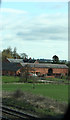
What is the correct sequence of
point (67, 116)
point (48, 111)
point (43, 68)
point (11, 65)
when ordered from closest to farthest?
point (67, 116) < point (48, 111) < point (43, 68) < point (11, 65)

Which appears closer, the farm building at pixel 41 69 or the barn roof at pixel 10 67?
the farm building at pixel 41 69

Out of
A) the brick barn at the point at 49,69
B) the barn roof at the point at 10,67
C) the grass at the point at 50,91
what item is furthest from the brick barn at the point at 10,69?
the grass at the point at 50,91

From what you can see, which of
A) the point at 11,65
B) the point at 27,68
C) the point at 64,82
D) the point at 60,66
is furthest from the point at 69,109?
the point at 11,65

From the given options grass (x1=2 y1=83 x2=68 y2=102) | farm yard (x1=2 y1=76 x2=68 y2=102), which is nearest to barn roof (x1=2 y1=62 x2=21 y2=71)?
farm yard (x1=2 y1=76 x2=68 y2=102)

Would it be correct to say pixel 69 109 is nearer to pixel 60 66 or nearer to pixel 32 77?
pixel 32 77

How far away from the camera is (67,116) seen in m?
1.38

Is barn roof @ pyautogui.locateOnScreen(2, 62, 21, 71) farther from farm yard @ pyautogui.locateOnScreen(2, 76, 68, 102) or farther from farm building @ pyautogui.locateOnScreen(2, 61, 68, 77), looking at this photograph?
farm yard @ pyautogui.locateOnScreen(2, 76, 68, 102)

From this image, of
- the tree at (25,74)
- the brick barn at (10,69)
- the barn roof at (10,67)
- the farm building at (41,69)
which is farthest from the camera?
the barn roof at (10,67)

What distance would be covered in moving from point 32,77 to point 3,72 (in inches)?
632

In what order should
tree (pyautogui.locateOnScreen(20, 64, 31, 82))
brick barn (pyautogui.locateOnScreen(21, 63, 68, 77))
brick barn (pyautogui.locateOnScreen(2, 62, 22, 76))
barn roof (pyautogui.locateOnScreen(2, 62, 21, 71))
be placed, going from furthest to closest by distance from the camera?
1. barn roof (pyautogui.locateOnScreen(2, 62, 21, 71))
2. brick barn (pyautogui.locateOnScreen(2, 62, 22, 76))
3. brick barn (pyautogui.locateOnScreen(21, 63, 68, 77))
4. tree (pyautogui.locateOnScreen(20, 64, 31, 82))

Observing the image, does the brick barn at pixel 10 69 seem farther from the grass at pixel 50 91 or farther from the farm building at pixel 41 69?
the grass at pixel 50 91

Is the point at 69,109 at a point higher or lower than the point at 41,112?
higher

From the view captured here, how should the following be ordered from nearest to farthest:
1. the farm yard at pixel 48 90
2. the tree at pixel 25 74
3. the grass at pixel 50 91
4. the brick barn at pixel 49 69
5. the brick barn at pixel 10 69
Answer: the grass at pixel 50 91 → the farm yard at pixel 48 90 → the tree at pixel 25 74 → the brick barn at pixel 49 69 → the brick barn at pixel 10 69

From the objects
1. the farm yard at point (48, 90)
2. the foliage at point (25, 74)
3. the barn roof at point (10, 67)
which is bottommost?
the farm yard at point (48, 90)
